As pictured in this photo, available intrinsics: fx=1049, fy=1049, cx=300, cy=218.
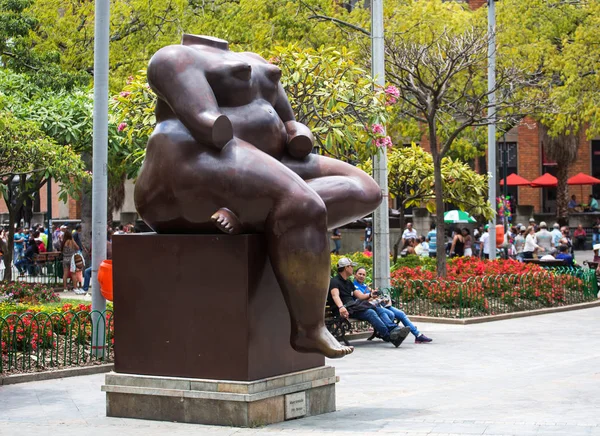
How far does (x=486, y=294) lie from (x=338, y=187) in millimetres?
11027

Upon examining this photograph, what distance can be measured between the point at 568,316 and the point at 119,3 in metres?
14.6

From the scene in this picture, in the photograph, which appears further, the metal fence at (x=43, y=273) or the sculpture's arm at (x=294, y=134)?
the metal fence at (x=43, y=273)

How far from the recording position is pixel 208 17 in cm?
2703

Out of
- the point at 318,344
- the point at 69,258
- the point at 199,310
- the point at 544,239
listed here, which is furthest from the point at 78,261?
the point at 318,344

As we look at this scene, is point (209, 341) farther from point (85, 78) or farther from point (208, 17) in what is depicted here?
point (208, 17)

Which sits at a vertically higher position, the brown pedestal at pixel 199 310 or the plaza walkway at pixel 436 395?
the brown pedestal at pixel 199 310

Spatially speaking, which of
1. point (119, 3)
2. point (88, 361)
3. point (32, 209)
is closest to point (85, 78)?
point (119, 3)

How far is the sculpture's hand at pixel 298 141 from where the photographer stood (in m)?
8.55

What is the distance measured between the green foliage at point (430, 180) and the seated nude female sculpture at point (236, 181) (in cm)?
1548

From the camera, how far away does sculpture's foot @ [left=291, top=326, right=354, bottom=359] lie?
8.02 metres

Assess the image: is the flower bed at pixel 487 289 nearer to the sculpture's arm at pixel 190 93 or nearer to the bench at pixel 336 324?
the bench at pixel 336 324

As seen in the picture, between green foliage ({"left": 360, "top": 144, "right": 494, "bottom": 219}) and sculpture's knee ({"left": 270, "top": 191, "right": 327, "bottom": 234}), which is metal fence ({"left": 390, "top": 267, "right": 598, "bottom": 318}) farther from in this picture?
sculpture's knee ({"left": 270, "top": 191, "right": 327, "bottom": 234})

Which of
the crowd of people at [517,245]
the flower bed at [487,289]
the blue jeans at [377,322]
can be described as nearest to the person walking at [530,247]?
the crowd of people at [517,245]

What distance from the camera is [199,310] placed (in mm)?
8344
